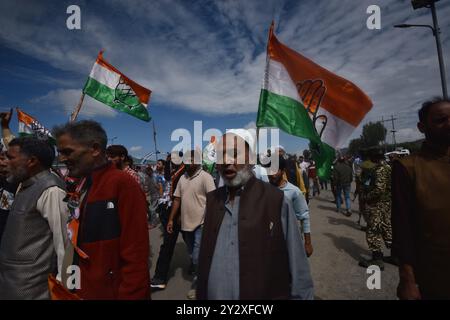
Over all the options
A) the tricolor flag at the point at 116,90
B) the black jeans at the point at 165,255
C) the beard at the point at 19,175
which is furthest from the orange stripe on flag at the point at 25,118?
the beard at the point at 19,175

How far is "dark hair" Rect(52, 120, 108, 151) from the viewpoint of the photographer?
1979mm

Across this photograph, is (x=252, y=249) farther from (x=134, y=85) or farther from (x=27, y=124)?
(x=27, y=124)

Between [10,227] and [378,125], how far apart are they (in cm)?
8868

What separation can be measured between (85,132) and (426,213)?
2.64m

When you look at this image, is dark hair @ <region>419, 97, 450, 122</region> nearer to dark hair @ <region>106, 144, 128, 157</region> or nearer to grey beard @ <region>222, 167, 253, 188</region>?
grey beard @ <region>222, 167, 253, 188</region>

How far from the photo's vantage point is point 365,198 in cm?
530

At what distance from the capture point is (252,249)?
1.68m

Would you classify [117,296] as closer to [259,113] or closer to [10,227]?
[10,227]

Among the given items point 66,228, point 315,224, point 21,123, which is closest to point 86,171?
point 66,228

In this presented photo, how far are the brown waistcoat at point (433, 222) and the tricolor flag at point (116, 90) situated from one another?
641 centimetres

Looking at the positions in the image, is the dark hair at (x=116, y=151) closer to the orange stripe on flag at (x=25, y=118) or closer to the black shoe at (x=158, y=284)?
the black shoe at (x=158, y=284)

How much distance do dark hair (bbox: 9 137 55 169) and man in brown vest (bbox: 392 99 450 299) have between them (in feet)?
10.0

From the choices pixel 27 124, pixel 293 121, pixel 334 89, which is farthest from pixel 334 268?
pixel 27 124

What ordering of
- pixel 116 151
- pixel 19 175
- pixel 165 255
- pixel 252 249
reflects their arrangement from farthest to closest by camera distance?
pixel 116 151 → pixel 165 255 → pixel 19 175 → pixel 252 249
